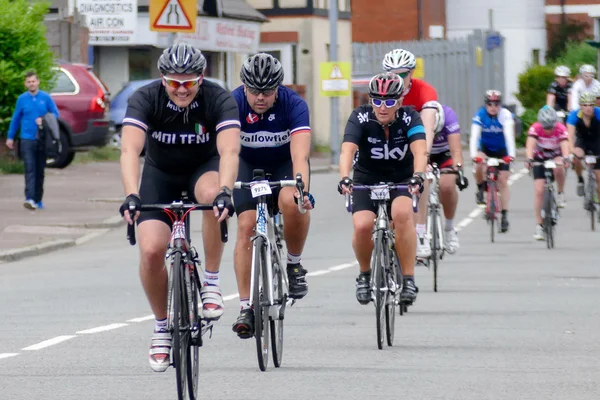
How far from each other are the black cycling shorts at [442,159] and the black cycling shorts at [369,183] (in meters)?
4.35

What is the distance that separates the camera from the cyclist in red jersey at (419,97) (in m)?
13.5

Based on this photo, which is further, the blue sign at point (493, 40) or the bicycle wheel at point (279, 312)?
the blue sign at point (493, 40)

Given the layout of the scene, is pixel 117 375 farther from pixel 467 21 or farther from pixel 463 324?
pixel 467 21

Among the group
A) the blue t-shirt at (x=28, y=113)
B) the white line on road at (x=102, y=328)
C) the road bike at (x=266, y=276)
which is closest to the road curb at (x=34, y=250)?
the blue t-shirt at (x=28, y=113)

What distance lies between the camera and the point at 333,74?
1606 inches

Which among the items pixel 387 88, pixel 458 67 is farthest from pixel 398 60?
pixel 458 67

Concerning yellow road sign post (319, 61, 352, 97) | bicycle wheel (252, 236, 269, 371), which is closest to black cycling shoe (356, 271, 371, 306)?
bicycle wheel (252, 236, 269, 371)

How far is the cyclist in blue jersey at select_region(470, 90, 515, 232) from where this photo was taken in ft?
70.0

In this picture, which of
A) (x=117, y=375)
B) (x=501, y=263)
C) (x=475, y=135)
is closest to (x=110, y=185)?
(x=475, y=135)

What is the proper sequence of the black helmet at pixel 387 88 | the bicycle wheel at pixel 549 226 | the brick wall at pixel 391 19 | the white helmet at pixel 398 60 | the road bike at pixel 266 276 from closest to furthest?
the road bike at pixel 266 276, the black helmet at pixel 387 88, the white helmet at pixel 398 60, the bicycle wheel at pixel 549 226, the brick wall at pixel 391 19

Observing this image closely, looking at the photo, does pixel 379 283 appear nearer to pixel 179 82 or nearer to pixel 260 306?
pixel 260 306

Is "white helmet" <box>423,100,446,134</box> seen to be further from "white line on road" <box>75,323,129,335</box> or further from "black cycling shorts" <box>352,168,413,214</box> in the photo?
"white line on road" <box>75,323,129,335</box>

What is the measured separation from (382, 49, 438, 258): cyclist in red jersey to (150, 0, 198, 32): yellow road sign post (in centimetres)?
717

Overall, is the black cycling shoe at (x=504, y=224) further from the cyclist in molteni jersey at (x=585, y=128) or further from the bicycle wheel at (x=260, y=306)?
the bicycle wheel at (x=260, y=306)
